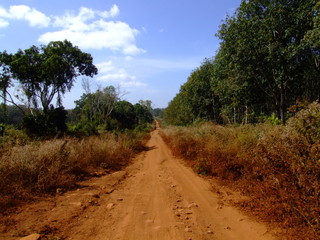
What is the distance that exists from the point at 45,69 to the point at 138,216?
69.9ft

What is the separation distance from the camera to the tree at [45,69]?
21.0 m

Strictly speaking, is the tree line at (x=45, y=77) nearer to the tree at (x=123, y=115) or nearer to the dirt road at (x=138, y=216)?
the dirt road at (x=138, y=216)

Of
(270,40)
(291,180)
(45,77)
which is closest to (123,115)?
(45,77)

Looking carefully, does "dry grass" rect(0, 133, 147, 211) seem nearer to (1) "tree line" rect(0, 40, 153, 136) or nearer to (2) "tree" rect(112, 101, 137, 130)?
(1) "tree line" rect(0, 40, 153, 136)

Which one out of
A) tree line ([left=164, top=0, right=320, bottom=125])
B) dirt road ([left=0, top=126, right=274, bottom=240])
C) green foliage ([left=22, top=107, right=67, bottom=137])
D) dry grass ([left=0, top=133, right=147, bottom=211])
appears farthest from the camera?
green foliage ([left=22, top=107, right=67, bottom=137])

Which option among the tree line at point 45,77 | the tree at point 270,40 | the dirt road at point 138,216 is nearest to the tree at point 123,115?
the tree line at point 45,77

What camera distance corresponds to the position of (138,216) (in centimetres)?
440

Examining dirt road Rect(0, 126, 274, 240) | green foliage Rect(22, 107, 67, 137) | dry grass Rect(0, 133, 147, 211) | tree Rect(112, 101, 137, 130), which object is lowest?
dirt road Rect(0, 126, 274, 240)

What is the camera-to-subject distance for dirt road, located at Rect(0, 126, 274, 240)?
3667 mm

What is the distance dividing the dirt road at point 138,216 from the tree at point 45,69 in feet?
62.6

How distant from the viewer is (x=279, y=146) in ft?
14.3

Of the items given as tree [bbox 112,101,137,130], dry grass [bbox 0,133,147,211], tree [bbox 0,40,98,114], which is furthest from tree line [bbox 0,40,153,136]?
tree [bbox 112,101,137,130]

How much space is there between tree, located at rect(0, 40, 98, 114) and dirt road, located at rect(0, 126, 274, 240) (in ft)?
62.6

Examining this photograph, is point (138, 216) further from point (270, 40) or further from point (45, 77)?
point (45, 77)
